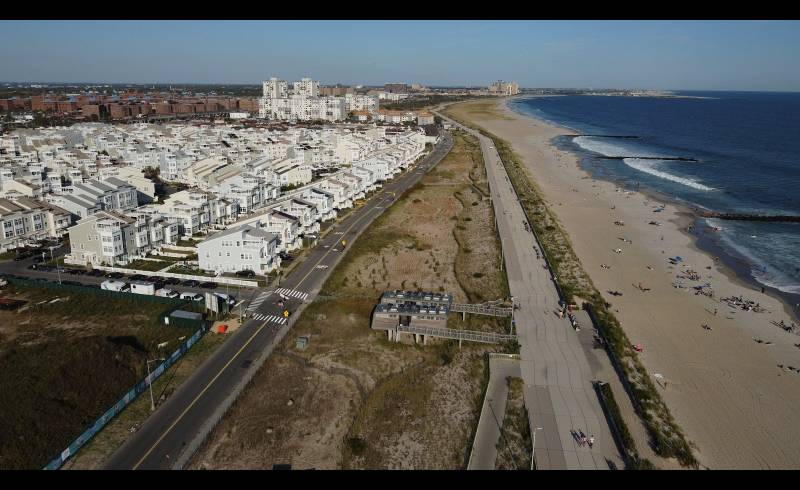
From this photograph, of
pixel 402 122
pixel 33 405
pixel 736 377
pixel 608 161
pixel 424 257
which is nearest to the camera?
pixel 33 405

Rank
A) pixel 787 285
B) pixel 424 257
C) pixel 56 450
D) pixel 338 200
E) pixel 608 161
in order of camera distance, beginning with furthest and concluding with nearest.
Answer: pixel 608 161
pixel 338 200
pixel 424 257
pixel 787 285
pixel 56 450

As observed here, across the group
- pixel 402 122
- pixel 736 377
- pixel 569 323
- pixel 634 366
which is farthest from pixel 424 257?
pixel 402 122

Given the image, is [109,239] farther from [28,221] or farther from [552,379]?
[552,379]

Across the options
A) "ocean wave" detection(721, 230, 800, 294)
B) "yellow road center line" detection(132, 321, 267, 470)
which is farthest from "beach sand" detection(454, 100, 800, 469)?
"yellow road center line" detection(132, 321, 267, 470)

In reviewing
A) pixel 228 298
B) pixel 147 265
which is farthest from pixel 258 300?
pixel 147 265

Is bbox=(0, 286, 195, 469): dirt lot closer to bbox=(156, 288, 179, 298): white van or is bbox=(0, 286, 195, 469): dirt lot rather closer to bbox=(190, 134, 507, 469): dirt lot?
bbox=(156, 288, 179, 298): white van

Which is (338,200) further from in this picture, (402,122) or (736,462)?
(402,122)
